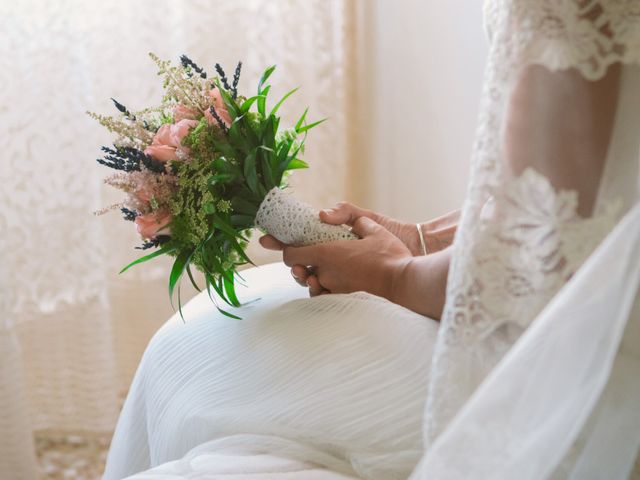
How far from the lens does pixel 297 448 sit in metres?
0.82

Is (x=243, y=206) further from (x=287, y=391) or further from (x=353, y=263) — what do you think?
(x=287, y=391)

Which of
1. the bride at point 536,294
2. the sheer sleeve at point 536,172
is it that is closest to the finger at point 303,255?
the bride at point 536,294

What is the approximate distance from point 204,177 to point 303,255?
185mm

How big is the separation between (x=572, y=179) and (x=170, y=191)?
0.59 metres

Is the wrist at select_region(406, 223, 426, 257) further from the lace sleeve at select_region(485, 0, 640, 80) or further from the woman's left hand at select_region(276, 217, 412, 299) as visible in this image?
the lace sleeve at select_region(485, 0, 640, 80)

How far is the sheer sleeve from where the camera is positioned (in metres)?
0.61

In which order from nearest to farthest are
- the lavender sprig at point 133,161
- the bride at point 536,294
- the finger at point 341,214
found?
1. the bride at point 536,294
2. the lavender sprig at point 133,161
3. the finger at point 341,214

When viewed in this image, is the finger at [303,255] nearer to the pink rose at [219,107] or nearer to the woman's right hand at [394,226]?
the woman's right hand at [394,226]

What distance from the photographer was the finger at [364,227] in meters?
1.14

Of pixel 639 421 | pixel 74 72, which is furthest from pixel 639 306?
pixel 74 72

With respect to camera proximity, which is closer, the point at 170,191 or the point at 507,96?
the point at 507,96

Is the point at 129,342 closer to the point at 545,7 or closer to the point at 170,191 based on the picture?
the point at 170,191

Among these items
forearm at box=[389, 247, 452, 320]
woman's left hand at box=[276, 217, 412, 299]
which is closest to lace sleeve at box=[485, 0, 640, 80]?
forearm at box=[389, 247, 452, 320]

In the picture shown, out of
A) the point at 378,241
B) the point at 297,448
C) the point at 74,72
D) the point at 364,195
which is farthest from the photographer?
the point at 364,195
